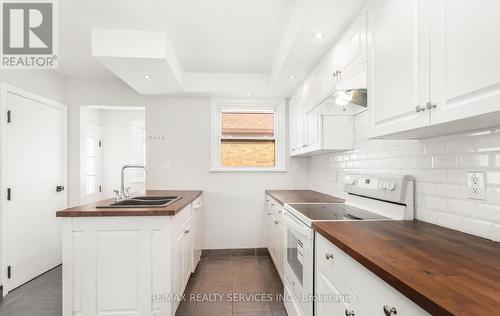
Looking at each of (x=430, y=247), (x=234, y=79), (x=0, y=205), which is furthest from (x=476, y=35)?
(x=0, y=205)

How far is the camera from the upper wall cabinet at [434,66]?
30.4 inches

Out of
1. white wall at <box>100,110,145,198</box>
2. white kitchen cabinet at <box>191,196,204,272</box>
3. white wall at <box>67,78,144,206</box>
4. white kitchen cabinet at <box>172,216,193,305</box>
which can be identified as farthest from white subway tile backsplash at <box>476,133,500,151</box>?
white wall at <box>100,110,145,198</box>

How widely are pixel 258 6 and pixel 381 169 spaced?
1.53 m

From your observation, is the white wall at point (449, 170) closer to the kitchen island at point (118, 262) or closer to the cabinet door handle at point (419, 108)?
the cabinet door handle at point (419, 108)

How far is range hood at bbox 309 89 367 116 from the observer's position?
1.58 meters

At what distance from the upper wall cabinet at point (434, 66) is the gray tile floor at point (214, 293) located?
1826 mm

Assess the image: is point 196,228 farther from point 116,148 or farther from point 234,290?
point 116,148

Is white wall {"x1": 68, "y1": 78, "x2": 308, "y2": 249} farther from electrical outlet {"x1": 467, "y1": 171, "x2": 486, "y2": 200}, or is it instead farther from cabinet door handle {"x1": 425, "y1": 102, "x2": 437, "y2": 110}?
cabinet door handle {"x1": 425, "y1": 102, "x2": 437, "y2": 110}

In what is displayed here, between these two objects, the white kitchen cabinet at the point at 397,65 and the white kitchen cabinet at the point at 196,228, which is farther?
the white kitchen cabinet at the point at 196,228

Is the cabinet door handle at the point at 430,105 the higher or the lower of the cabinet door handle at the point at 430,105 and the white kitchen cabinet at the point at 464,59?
the lower

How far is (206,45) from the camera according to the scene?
254 cm

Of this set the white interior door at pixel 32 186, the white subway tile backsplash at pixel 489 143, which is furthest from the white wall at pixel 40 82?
the white subway tile backsplash at pixel 489 143

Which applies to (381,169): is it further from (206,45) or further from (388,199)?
(206,45)

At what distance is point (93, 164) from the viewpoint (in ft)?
14.6
